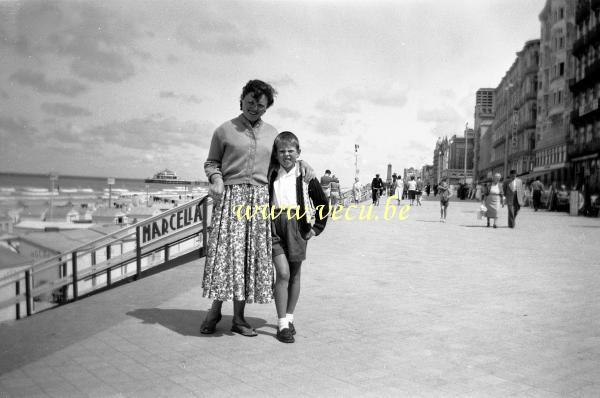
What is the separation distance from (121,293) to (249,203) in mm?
2894

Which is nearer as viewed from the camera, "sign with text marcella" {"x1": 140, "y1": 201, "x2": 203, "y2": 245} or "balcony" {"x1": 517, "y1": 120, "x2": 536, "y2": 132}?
"sign with text marcella" {"x1": 140, "y1": 201, "x2": 203, "y2": 245}

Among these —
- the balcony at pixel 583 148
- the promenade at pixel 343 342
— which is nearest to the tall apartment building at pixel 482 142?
the balcony at pixel 583 148

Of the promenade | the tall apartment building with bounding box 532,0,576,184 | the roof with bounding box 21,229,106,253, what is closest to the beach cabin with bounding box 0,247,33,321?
the roof with bounding box 21,229,106,253

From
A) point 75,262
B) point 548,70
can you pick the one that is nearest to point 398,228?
point 75,262

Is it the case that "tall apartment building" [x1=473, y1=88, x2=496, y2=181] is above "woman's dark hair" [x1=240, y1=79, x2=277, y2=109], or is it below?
above

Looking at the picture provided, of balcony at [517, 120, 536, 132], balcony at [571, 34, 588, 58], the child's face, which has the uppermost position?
balcony at [571, 34, 588, 58]

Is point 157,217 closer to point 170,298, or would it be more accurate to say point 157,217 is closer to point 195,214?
point 195,214

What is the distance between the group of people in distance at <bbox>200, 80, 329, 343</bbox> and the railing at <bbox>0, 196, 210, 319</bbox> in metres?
4.42

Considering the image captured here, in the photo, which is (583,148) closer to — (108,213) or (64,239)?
(108,213)

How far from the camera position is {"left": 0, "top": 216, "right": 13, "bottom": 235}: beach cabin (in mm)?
2549

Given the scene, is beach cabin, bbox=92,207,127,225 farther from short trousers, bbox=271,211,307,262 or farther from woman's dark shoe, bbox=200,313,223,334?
short trousers, bbox=271,211,307,262

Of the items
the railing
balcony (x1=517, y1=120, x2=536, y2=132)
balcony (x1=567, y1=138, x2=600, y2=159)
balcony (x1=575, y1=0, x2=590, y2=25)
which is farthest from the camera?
balcony (x1=517, y1=120, x2=536, y2=132)

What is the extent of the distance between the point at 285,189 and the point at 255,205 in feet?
0.89

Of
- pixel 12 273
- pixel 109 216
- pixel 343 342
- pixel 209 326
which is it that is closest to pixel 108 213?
pixel 109 216
